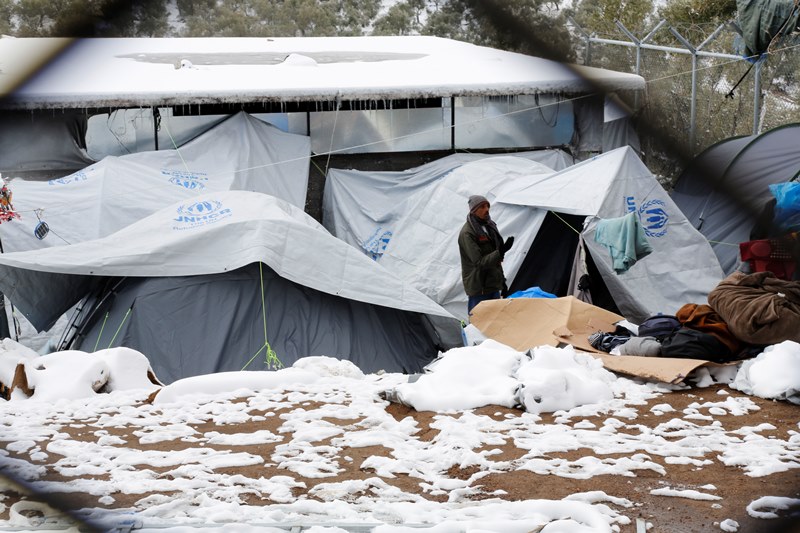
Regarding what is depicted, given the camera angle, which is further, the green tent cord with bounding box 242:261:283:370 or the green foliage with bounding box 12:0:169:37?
the green tent cord with bounding box 242:261:283:370

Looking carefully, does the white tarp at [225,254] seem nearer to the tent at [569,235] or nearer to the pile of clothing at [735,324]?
the tent at [569,235]

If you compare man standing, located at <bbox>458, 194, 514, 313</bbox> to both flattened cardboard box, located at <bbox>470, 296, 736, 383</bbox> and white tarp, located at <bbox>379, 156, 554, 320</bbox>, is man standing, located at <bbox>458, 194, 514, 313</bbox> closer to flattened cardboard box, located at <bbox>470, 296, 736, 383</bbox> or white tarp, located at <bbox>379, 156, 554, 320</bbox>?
flattened cardboard box, located at <bbox>470, 296, 736, 383</bbox>

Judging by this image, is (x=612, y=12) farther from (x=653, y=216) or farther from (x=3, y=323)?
(x=3, y=323)

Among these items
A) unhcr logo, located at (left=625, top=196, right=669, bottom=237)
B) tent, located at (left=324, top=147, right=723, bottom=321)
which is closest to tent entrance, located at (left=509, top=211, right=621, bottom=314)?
tent, located at (left=324, top=147, right=723, bottom=321)

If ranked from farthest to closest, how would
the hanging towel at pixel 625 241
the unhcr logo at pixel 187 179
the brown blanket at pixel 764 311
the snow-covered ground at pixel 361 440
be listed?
the unhcr logo at pixel 187 179 < the hanging towel at pixel 625 241 < the brown blanket at pixel 764 311 < the snow-covered ground at pixel 361 440

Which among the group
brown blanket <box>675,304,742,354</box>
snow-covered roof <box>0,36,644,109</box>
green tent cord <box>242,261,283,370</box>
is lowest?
green tent cord <box>242,261,283,370</box>

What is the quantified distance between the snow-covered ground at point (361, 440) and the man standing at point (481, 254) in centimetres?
279

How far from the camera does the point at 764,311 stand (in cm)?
464

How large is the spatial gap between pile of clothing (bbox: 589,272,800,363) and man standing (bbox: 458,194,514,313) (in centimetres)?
244

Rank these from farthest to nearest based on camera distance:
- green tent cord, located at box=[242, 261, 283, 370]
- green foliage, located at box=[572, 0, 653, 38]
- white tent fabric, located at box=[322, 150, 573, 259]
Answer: white tent fabric, located at box=[322, 150, 573, 259]
green tent cord, located at box=[242, 261, 283, 370]
green foliage, located at box=[572, 0, 653, 38]

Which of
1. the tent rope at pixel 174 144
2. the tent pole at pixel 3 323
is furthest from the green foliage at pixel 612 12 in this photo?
the tent rope at pixel 174 144

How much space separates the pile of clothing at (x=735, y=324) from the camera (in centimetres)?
461

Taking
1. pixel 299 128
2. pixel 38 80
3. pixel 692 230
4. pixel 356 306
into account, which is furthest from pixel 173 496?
pixel 299 128

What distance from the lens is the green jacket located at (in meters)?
7.47
